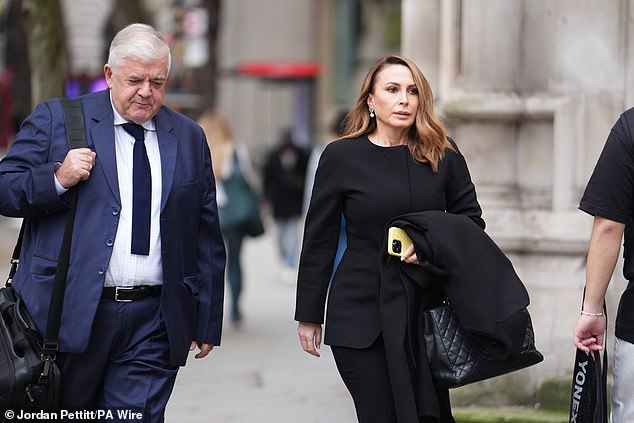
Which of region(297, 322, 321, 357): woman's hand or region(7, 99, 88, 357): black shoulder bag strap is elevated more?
region(7, 99, 88, 357): black shoulder bag strap

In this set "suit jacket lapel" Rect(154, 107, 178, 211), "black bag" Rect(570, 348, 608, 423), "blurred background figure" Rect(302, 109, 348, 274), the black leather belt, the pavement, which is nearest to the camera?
"black bag" Rect(570, 348, 608, 423)

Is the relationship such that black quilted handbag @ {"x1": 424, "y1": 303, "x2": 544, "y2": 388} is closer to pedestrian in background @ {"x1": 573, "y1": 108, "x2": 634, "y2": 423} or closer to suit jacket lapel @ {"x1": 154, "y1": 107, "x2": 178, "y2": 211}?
pedestrian in background @ {"x1": 573, "y1": 108, "x2": 634, "y2": 423}

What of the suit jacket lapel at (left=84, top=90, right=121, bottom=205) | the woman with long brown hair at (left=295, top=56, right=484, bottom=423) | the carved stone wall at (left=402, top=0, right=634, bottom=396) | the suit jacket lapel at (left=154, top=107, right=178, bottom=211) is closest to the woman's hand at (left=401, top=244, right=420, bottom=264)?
the woman with long brown hair at (left=295, top=56, right=484, bottom=423)

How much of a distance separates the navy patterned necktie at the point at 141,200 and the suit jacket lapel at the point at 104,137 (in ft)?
0.26

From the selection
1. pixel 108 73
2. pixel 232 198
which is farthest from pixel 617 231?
pixel 232 198

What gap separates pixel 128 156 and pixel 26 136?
1.24 feet

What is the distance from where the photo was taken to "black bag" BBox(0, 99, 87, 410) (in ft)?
14.8

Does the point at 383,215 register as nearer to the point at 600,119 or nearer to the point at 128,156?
the point at 128,156

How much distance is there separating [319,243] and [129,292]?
2.57ft

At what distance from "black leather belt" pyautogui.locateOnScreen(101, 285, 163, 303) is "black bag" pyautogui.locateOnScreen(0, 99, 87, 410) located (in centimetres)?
17

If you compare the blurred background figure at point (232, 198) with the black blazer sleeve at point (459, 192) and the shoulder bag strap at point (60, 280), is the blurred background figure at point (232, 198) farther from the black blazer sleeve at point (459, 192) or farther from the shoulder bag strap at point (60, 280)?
the shoulder bag strap at point (60, 280)

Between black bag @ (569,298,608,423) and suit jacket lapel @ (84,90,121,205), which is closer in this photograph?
black bag @ (569,298,608,423)

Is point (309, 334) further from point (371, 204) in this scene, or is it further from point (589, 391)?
point (589, 391)
